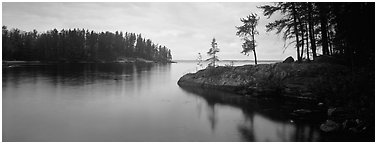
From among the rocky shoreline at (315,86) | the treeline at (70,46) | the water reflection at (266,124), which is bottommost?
the water reflection at (266,124)

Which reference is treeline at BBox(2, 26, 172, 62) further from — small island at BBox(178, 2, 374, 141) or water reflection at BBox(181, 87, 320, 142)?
water reflection at BBox(181, 87, 320, 142)

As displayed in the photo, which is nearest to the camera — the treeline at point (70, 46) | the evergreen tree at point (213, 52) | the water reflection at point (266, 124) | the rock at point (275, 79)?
the water reflection at point (266, 124)

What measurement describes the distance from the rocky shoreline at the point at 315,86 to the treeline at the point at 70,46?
84.2 meters

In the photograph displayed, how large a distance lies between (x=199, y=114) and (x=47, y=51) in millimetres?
99727

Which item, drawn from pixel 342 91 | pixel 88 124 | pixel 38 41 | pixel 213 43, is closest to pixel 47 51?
pixel 38 41

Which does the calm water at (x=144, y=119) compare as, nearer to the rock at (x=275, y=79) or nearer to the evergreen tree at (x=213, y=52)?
the rock at (x=275, y=79)

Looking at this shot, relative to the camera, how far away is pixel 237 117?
Answer: 18.5 metres

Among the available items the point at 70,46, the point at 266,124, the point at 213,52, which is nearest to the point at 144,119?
the point at 266,124

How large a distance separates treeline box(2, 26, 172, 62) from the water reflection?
90.7 metres

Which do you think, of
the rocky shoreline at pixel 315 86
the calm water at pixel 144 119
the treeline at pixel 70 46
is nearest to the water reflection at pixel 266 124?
the calm water at pixel 144 119

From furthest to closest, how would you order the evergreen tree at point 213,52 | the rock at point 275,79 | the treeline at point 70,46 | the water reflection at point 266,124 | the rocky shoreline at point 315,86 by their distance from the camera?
the treeline at point 70,46 < the evergreen tree at point 213,52 < the rock at point 275,79 < the rocky shoreline at point 315,86 < the water reflection at point 266,124

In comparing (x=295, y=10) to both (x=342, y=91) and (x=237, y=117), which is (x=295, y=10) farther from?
(x=237, y=117)

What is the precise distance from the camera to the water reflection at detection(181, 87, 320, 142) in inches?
548

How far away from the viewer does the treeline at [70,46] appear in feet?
308
